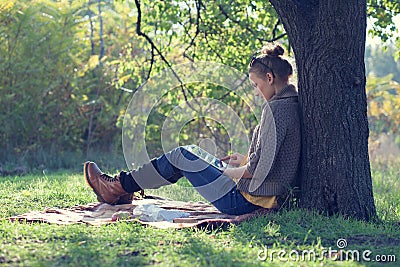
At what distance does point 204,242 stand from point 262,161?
82cm

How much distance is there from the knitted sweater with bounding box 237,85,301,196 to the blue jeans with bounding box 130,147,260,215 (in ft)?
0.43

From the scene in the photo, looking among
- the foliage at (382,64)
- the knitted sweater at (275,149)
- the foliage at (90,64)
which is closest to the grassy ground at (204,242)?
the knitted sweater at (275,149)

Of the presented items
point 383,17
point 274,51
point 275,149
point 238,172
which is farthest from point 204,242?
point 383,17

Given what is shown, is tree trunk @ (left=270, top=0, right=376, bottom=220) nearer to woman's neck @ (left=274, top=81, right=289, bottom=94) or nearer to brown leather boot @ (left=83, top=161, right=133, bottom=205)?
woman's neck @ (left=274, top=81, right=289, bottom=94)

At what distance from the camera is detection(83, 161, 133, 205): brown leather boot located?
15.7 feet

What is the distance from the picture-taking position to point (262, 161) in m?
4.06

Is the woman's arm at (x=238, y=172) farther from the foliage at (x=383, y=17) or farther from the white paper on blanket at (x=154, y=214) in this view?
the foliage at (x=383, y=17)

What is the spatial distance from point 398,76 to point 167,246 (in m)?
27.5

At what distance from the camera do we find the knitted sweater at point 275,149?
406 cm

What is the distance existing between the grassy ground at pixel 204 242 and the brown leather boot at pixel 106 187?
0.62 m

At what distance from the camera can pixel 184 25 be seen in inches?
300

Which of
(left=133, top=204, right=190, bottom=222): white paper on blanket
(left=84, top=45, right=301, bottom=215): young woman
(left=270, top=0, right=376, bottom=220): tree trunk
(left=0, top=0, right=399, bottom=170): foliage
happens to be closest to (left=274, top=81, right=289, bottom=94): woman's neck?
(left=84, top=45, right=301, bottom=215): young woman

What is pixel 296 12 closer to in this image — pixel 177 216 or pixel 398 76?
pixel 177 216

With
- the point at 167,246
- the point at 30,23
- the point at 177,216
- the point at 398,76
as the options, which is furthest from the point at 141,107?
the point at 398,76
